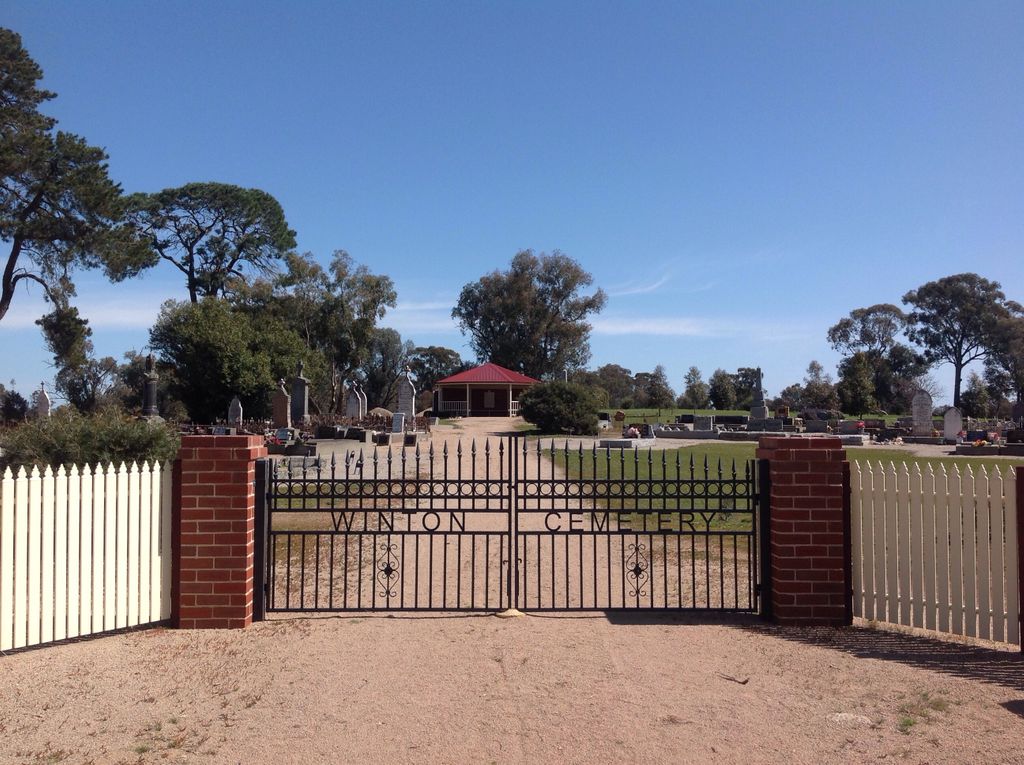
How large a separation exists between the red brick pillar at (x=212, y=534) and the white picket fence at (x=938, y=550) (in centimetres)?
478

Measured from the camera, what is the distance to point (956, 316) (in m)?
81.9

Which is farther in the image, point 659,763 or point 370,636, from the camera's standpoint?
point 370,636

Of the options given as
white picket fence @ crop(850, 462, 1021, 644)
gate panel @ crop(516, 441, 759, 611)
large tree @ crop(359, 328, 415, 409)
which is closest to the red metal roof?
large tree @ crop(359, 328, 415, 409)

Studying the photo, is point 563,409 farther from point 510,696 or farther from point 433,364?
point 433,364

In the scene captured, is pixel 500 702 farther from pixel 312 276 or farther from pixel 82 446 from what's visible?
pixel 312 276

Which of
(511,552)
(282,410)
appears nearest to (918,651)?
(511,552)

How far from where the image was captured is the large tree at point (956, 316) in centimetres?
8025

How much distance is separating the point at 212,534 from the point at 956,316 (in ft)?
295

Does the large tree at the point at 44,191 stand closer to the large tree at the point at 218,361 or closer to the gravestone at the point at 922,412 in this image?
the large tree at the point at 218,361

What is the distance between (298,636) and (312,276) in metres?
52.2

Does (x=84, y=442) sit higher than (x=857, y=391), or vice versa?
Result: (x=857, y=391)

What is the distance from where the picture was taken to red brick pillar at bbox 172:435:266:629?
6.11 meters

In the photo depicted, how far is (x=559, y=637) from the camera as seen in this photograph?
5938mm

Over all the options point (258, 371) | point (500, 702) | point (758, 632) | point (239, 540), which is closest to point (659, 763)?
point (500, 702)
